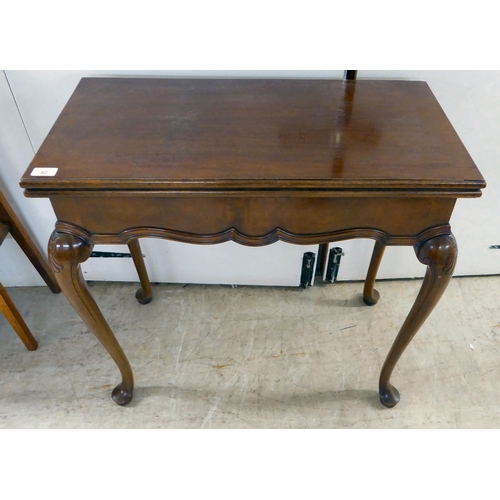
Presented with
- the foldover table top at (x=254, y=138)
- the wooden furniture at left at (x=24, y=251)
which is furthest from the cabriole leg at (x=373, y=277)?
the wooden furniture at left at (x=24, y=251)

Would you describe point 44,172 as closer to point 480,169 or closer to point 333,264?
point 333,264

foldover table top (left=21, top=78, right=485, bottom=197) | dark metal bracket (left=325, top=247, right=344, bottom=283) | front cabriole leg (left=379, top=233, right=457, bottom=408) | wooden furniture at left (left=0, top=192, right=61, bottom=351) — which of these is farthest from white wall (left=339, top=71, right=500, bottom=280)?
wooden furniture at left (left=0, top=192, right=61, bottom=351)

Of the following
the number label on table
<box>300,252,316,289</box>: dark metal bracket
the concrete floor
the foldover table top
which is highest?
the foldover table top

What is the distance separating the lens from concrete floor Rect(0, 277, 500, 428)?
133 cm

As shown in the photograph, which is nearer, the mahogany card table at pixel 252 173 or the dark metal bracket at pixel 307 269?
the mahogany card table at pixel 252 173

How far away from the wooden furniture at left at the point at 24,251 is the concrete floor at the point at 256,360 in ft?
0.30

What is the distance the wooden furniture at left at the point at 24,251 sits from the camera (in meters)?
1.34

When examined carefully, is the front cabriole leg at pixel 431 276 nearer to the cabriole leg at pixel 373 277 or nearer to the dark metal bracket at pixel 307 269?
the cabriole leg at pixel 373 277

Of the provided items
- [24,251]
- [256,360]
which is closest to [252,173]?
[256,360]

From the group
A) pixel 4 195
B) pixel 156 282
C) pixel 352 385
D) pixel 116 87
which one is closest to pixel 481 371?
pixel 352 385

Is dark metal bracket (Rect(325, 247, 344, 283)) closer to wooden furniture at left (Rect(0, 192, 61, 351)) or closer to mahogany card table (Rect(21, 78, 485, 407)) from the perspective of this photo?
mahogany card table (Rect(21, 78, 485, 407))

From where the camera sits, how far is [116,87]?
3.70ft

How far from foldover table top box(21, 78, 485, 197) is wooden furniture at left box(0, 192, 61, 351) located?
491 mm

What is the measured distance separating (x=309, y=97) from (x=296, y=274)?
0.71 m
